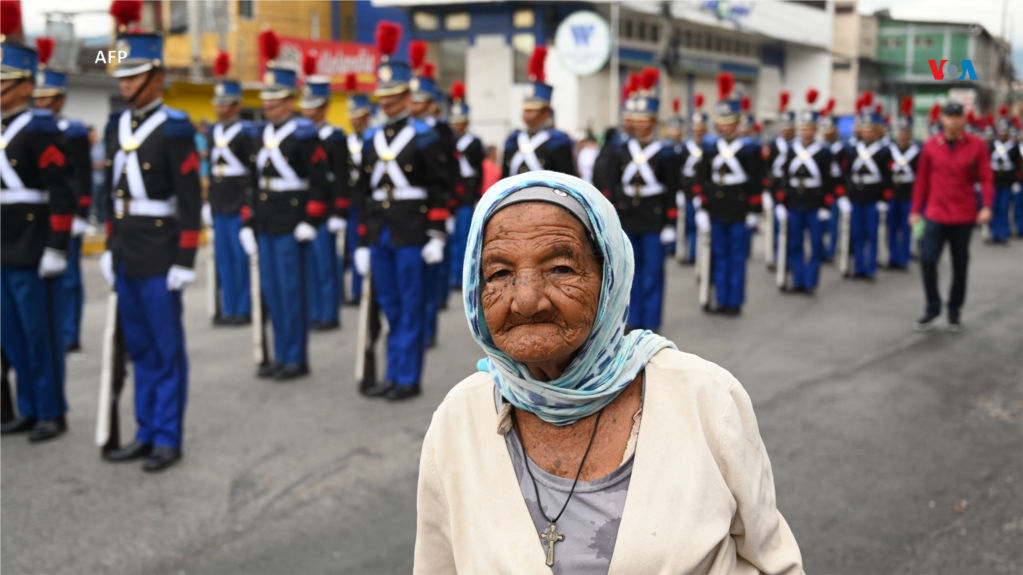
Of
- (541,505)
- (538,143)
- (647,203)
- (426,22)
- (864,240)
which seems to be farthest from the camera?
(426,22)

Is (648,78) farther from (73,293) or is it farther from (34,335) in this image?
(34,335)

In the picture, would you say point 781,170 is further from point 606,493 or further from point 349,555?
point 606,493

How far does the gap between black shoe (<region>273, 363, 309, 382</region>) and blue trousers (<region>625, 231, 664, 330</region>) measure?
329 centimetres

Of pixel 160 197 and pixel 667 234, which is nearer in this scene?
pixel 160 197

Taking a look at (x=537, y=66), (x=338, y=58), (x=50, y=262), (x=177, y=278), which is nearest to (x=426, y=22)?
(x=338, y=58)

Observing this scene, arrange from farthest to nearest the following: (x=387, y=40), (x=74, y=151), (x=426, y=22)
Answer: (x=426, y=22) → (x=387, y=40) → (x=74, y=151)

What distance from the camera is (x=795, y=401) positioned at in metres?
6.64

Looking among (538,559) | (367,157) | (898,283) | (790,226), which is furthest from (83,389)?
(898,283)

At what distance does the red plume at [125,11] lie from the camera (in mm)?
5547

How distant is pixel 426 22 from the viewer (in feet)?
119

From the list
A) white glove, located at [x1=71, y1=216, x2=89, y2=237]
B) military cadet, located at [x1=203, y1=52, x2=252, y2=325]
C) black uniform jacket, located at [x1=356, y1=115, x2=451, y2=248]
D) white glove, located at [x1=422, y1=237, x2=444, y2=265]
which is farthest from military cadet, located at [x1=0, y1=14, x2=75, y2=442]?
military cadet, located at [x1=203, y1=52, x2=252, y2=325]

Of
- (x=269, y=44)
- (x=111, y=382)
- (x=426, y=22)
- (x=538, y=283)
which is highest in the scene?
(x=426, y=22)

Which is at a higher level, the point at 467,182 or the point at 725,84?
the point at 725,84

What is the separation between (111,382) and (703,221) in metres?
7.11
